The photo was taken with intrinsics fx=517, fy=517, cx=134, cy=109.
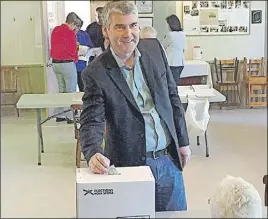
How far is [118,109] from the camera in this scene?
1.65 metres

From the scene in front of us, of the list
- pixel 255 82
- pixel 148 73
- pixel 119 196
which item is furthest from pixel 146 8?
pixel 119 196

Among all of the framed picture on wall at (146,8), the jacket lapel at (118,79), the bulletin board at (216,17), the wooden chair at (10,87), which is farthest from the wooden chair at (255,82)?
the jacket lapel at (118,79)

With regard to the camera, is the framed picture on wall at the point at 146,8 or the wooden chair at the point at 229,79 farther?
the wooden chair at the point at 229,79

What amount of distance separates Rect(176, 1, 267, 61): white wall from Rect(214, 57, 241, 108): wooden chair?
4.2 inches

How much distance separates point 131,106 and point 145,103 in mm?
60

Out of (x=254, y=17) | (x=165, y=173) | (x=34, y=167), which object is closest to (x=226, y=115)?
(x=254, y=17)

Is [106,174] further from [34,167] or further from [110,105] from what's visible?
[34,167]

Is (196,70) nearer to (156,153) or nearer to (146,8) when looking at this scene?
(146,8)

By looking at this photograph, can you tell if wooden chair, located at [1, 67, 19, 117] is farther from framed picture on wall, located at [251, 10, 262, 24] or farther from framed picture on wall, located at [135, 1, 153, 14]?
framed picture on wall, located at [251, 10, 262, 24]

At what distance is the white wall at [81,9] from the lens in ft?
17.7

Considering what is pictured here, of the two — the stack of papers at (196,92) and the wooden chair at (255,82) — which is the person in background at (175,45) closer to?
the stack of papers at (196,92)

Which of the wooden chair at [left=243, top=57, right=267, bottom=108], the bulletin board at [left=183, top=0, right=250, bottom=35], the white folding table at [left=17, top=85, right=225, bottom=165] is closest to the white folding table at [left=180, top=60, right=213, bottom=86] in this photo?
the bulletin board at [left=183, top=0, right=250, bottom=35]

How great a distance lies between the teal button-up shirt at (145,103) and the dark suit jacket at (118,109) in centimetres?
1

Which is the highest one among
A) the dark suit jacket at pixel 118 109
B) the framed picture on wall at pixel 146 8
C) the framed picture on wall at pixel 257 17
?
the framed picture on wall at pixel 146 8
